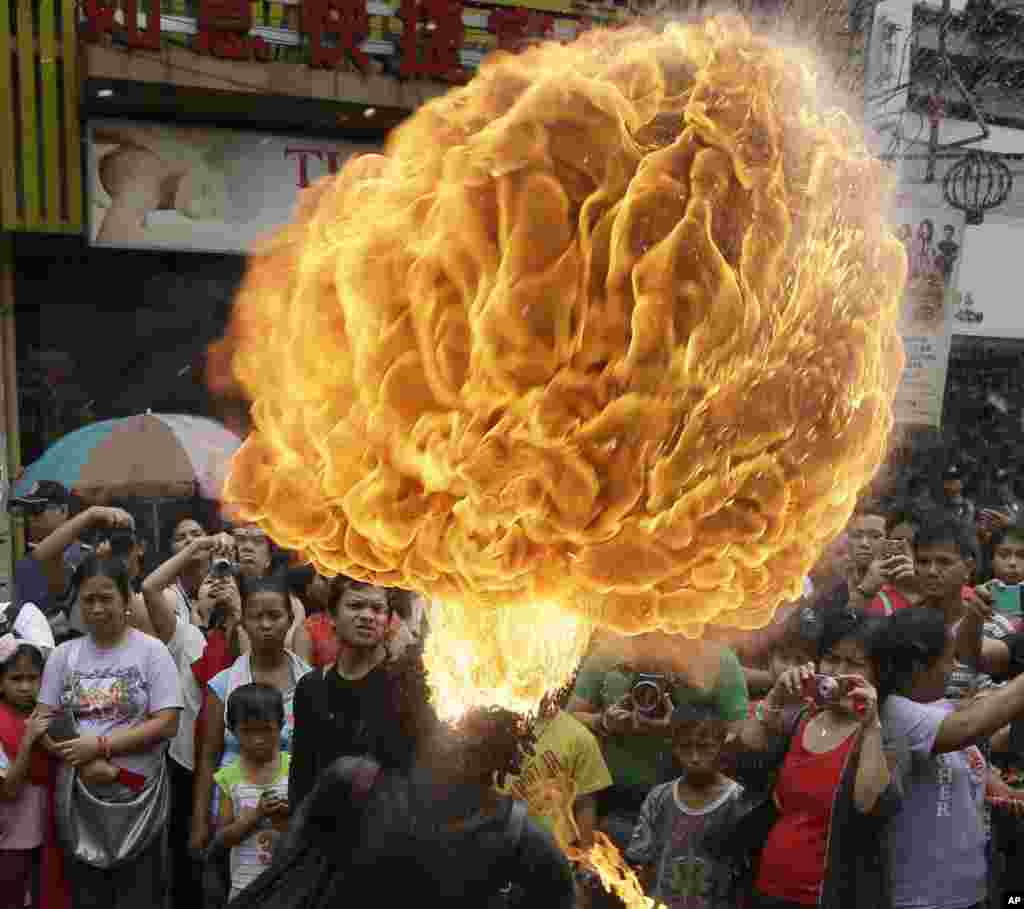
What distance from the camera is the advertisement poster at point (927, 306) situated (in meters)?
9.78

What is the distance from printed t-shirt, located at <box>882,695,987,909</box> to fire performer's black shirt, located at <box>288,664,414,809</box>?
60.1 inches

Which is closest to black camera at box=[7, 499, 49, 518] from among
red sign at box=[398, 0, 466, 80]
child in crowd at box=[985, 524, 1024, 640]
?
child in crowd at box=[985, 524, 1024, 640]

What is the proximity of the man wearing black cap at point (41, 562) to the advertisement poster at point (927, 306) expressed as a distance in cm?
560

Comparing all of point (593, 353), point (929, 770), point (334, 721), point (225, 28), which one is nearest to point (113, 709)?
point (334, 721)

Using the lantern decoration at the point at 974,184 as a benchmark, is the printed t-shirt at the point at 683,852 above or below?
below

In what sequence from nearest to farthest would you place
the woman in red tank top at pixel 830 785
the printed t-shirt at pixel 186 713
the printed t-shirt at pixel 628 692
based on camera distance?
the woman in red tank top at pixel 830 785
the printed t-shirt at pixel 628 692
the printed t-shirt at pixel 186 713

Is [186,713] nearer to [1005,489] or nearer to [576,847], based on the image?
[576,847]

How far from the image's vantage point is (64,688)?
205 inches

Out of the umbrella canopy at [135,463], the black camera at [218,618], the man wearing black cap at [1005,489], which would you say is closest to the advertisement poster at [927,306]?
the man wearing black cap at [1005,489]

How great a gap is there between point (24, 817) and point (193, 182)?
839cm

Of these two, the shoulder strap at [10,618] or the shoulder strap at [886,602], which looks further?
the shoulder strap at [886,602]

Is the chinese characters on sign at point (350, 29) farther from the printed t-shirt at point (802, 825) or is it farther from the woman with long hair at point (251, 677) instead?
the printed t-shirt at point (802, 825)

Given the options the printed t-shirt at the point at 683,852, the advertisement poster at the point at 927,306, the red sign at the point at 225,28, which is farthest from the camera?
the red sign at the point at 225,28

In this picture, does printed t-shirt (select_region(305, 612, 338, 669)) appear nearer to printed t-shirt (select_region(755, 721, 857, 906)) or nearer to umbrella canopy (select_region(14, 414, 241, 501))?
printed t-shirt (select_region(755, 721, 857, 906))
